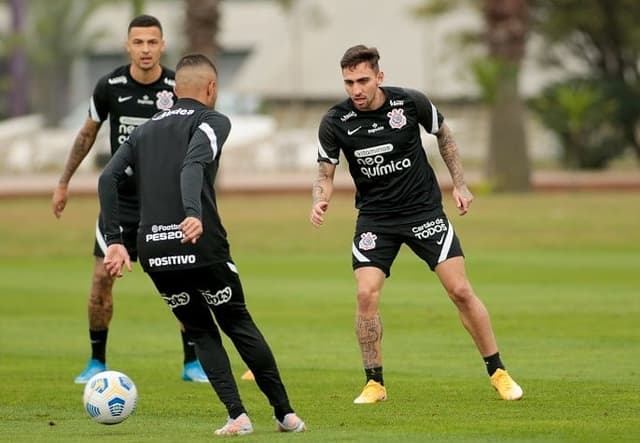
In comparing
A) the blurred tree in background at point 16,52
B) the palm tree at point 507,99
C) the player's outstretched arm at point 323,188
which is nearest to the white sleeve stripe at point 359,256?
the player's outstretched arm at point 323,188

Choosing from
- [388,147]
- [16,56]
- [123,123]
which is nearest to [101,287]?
[123,123]

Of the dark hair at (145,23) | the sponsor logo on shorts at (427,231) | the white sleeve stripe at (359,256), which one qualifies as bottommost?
the white sleeve stripe at (359,256)

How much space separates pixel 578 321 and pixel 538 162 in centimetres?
3992

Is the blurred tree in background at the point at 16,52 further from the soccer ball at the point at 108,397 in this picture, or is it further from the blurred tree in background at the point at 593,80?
the soccer ball at the point at 108,397

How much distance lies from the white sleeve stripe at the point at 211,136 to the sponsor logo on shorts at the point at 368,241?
7.08ft

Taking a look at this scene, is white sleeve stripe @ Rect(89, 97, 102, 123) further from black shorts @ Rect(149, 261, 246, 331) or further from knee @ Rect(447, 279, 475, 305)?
black shorts @ Rect(149, 261, 246, 331)

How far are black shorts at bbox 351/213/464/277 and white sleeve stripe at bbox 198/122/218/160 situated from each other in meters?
2.15

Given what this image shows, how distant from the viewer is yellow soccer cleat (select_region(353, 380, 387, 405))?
36.4 feet

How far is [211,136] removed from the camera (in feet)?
31.1

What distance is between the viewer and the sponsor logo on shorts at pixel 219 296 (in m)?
9.58

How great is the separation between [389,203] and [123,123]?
101 inches

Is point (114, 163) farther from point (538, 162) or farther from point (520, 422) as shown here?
point (538, 162)

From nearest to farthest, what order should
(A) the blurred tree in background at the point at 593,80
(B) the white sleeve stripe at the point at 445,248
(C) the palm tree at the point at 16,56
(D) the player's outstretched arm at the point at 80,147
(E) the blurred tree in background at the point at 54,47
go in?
(B) the white sleeve stripe at the point at 445,248 < (D) the player's outstretched arm at the point at 80,147 < (A) the blurred tree in background at the point at 593,80 < (C) the palm tree at the point at 16,56 < (E) the blurred tree in background at the point at 54,47

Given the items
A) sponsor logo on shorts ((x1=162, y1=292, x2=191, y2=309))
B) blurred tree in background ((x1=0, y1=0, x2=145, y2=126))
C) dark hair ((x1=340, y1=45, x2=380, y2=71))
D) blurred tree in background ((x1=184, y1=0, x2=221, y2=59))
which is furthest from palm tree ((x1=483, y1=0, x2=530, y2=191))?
blurred tree in background ((x1=0, y1=0, x2=145, y2=126))
